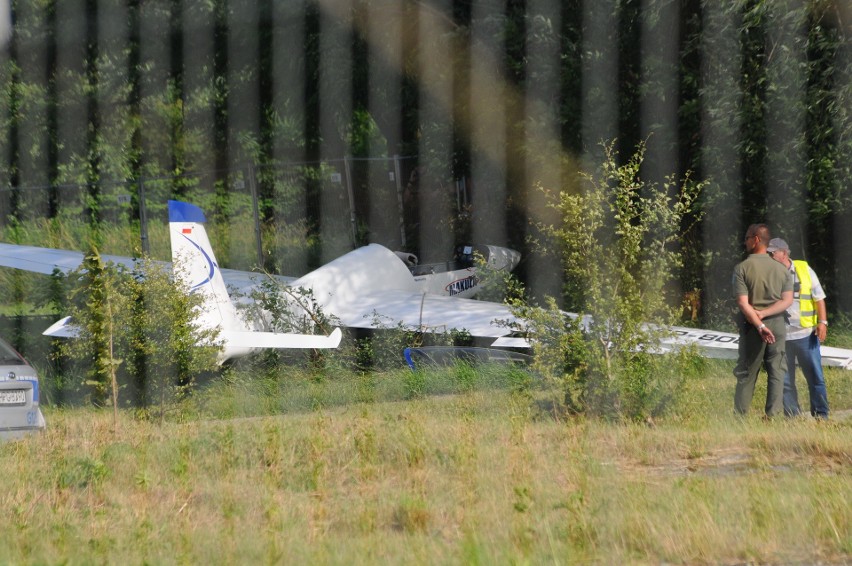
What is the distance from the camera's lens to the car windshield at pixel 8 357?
329 inches

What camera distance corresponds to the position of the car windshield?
837 cm

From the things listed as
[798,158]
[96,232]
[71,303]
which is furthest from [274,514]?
[96,232]

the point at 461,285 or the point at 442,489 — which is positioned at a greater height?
the point at 461,285

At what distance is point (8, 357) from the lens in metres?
8.50

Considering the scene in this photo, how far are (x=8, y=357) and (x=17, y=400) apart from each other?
0.49 m

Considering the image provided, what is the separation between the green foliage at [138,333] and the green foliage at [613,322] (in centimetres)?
370

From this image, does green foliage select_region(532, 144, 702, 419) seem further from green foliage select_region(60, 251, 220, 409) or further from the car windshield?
the car windshield

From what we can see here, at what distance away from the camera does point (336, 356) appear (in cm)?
1341

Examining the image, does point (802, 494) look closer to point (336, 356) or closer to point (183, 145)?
point (336, 356)

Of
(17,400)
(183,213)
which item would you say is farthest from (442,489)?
(183,213)

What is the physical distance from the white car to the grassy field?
19cm

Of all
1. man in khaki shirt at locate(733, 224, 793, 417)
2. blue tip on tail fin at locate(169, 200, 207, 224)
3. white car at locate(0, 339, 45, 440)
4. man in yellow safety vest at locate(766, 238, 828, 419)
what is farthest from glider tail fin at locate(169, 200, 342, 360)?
man in yellow safety vest at locate(766, 238, 828, 419)

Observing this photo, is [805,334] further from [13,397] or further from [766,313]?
[13,397]

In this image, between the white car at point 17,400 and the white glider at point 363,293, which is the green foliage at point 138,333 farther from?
the white car at point 17,400
